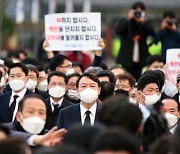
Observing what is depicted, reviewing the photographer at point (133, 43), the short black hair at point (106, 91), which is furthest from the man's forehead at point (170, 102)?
the photographer at point (133, 43)

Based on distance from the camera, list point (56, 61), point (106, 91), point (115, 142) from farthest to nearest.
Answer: point (56, 61), point (106, 91), point (115, 142)

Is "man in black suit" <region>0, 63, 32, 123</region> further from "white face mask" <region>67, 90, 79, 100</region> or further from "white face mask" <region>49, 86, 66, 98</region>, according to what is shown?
"white face mask" <region>67, 90, 79, 100</region>

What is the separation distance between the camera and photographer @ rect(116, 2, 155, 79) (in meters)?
18.1

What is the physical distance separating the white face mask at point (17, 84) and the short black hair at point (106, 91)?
117 centimetres

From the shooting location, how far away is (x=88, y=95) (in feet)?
39.4

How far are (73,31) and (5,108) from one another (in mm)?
2959

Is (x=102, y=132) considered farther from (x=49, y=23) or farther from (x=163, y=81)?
(x=49, y=23)

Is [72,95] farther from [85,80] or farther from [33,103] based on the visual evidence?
[33,103]

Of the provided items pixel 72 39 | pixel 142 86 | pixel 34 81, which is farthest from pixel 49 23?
pixel 142 86

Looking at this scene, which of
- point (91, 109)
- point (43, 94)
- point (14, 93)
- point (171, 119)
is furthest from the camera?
point (43, 94)

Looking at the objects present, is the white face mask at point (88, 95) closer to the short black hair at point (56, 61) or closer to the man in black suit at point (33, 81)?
the man in black suit at point (33, 81)

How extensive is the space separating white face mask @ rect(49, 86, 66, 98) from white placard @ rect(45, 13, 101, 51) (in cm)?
194

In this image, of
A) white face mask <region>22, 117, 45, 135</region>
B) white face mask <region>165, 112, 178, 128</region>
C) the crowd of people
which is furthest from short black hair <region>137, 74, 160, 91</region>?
white face mask <region>22, 117, 45, 135</region>

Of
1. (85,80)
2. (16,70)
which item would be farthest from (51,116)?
(85,80)
